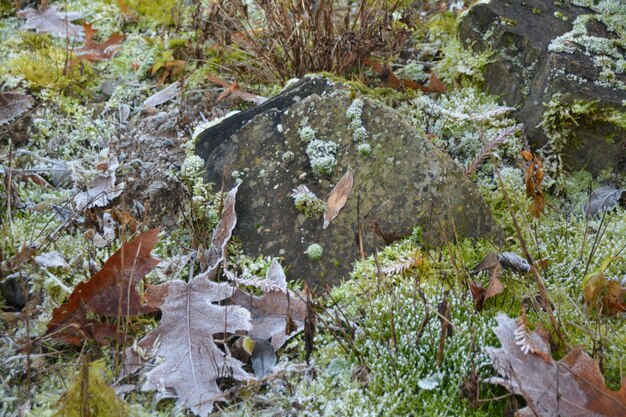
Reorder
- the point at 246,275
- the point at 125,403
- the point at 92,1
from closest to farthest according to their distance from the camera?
the point at 125,403
the point at 246,275
the point at 92,1

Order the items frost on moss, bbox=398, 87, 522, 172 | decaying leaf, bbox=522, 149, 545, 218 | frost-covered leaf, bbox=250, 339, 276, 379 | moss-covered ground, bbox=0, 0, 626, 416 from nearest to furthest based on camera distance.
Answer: moss-covered ground, bbox=0, 0, 626, 416
frost-covered leaf, bbox=250, 339, 276, 379
decaying leaf, bbox=522, 149, 545, 218
frost on moss, bbox=398, 87, 522, 172

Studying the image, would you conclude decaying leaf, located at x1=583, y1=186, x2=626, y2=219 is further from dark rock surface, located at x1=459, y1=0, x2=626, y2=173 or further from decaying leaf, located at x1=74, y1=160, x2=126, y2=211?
decaying leaf, located at x1=74, y1=160, x2=126, y2=211

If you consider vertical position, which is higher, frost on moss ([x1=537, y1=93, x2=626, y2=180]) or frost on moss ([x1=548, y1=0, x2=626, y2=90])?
frost on moss ([x1=548, y1=0, x2=626, y2=90])

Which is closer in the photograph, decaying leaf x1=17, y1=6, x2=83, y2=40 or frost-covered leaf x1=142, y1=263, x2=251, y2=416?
frost-covered leaf x1=142, y1=263, x2=251, y2=416

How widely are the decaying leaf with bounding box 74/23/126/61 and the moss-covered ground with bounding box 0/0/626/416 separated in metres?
0.07

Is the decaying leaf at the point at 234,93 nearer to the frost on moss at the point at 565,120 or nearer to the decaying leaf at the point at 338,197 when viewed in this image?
the decaying leaf at the point at 338,197

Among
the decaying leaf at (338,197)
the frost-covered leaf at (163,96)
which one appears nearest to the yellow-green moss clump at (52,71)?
the frost-covered leaf at (163,96)

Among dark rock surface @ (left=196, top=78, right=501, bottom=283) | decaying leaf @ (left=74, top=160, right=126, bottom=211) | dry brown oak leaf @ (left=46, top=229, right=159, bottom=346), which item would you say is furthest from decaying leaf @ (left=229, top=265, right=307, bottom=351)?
decaying leaf @ (left=74, top=160, right=126, bottom=211)

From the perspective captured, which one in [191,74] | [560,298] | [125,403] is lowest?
[125,403]

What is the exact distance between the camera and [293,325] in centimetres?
245

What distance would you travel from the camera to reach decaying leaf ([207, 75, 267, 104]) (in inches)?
145

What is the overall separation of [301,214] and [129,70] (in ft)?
7.05

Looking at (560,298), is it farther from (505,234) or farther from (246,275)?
(246,275)

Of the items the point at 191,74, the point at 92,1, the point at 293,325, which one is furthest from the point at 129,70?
the point at 293,325
